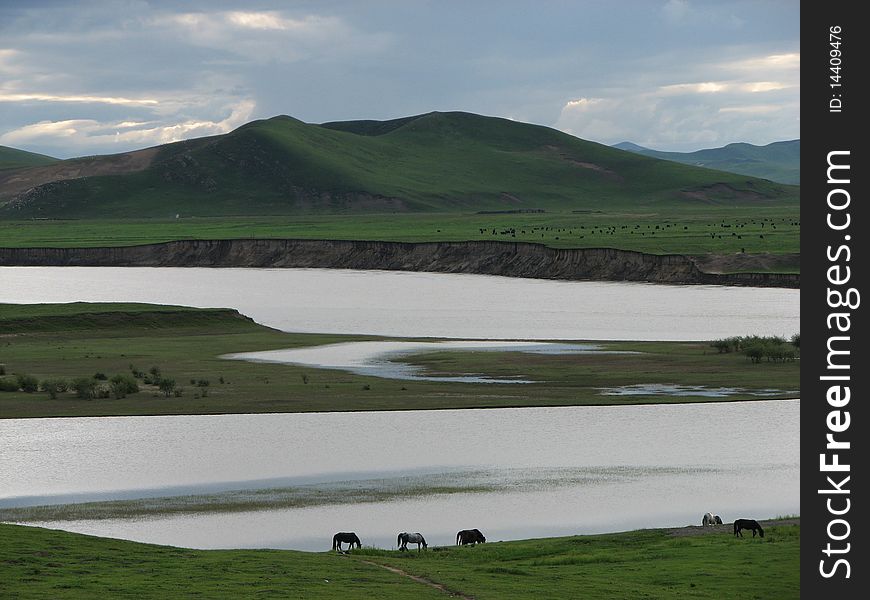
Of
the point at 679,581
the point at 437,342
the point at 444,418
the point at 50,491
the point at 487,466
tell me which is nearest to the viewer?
the point at 679,581

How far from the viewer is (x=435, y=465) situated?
49688mm

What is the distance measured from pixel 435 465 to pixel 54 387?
914 inches

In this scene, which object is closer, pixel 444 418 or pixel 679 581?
pixel 679 581

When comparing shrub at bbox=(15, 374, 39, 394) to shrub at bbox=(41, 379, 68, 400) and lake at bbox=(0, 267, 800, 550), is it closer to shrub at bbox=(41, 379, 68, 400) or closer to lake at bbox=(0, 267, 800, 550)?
shrub at bbox=(41, 379, 68, 400)

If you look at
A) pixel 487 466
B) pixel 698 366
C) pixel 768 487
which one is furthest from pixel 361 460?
pixel 698 366

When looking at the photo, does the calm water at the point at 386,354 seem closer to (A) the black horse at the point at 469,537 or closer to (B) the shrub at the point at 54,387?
(B) the shrub at the point at 54,387

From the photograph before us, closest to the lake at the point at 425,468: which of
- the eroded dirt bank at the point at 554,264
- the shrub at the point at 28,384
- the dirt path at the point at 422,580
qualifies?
the dirt path at the point at 422,580

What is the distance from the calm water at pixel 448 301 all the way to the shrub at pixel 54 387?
3419 centimetres

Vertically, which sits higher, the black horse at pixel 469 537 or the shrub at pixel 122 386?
the shrub at pixel 122 386

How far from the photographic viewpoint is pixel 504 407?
6216 cm

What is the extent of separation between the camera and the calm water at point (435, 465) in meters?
40.8

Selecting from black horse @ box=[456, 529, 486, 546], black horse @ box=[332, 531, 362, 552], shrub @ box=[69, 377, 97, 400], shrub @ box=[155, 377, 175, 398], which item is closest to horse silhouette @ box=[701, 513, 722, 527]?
black horse @ box=[456, 529, 486, 546]
